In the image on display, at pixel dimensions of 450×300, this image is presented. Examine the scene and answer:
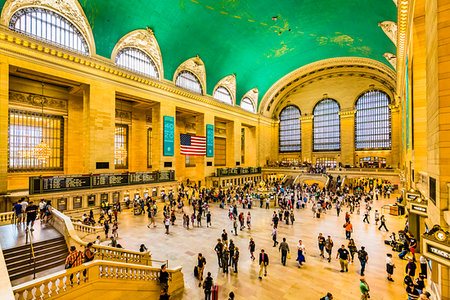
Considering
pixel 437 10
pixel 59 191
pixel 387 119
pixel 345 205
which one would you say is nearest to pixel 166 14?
pixel 59 191

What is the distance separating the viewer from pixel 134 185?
54.3 feet

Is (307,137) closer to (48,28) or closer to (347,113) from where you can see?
(347,113)

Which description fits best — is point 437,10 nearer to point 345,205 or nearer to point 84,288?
point 84,288

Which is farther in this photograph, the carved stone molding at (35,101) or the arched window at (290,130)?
the arched window at (290,130)

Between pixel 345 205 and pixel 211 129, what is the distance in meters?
15.8

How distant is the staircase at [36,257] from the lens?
5.90 meters

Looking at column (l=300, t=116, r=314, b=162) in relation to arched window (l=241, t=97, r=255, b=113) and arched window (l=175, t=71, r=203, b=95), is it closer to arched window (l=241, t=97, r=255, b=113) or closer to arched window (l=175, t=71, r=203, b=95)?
arched window (l=241, t=97, r=255, b=113)

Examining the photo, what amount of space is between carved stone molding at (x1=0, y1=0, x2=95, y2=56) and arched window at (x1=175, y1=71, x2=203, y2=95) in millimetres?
8751

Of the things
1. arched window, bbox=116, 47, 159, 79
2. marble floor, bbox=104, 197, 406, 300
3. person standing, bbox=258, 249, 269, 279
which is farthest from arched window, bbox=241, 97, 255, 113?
person standing, bbox=258, 249, 269, 279

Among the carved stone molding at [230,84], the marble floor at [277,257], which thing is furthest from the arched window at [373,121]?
the marble floor at [277,257]

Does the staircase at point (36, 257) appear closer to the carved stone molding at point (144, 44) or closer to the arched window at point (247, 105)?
the carved stone molding at point (144, 44)

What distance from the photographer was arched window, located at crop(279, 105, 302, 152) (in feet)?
125

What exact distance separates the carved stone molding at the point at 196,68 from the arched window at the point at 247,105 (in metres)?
9.18

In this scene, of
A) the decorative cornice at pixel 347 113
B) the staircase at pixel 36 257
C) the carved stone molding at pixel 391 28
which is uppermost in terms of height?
the carved stone molding at pixel 391 28
